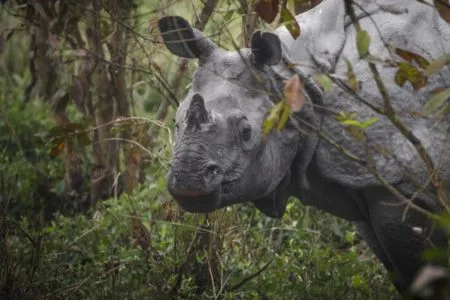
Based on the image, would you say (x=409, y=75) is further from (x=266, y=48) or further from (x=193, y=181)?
(x=193, y=181)

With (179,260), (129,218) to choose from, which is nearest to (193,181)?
(179,260)

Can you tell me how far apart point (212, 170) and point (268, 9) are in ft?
2.26

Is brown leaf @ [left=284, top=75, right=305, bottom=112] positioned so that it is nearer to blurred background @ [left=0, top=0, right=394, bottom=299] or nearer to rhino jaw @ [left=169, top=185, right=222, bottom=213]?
blurred background @ [left=0, top=0, right=394, bottom=299]

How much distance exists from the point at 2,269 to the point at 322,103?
174 cm

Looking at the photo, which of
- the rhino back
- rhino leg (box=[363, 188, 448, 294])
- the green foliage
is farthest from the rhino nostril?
the green foliage

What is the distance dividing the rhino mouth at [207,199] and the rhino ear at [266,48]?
1.67 feet

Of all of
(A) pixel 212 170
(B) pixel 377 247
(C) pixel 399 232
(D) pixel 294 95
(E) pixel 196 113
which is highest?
(D) pixel 294 95

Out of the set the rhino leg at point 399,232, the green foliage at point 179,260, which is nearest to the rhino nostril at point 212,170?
the rhino leg at point 399,232

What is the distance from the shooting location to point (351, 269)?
5.78 metres

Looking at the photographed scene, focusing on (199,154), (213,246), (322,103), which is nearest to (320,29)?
(322,103)

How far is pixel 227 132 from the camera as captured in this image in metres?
4.28

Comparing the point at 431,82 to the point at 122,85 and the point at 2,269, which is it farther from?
the point at 122,85

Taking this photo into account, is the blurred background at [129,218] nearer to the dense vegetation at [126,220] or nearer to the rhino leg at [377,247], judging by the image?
the dense vegetation at [126,220]

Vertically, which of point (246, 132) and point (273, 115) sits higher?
point (273, 115)
